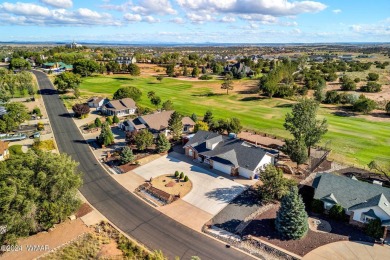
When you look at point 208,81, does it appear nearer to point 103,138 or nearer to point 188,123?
point 188,123

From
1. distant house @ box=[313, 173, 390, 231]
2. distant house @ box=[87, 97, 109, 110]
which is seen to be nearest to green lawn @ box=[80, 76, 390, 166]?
distant house @ box=[87, 97, 109, 110]

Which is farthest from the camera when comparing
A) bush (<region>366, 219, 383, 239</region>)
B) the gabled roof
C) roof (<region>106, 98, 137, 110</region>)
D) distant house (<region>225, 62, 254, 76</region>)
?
distant house (<region>225, 62, 254, 76</region>)

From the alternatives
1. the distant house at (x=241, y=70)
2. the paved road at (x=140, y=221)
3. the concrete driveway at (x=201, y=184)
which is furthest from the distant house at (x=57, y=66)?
the concrete driveway at (x=201, y=184)

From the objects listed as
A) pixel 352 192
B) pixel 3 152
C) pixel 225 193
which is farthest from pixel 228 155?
pixel 3 152

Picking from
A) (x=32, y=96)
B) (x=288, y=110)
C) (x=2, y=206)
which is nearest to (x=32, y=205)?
(x=2, y=206)

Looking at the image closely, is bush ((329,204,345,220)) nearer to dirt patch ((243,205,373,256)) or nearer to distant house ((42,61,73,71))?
dirt patch ((243,205,373,256))

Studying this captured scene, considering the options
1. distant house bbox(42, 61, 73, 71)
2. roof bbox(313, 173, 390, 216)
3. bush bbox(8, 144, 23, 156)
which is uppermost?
distant house bbox(42, 61, 73, 71)
